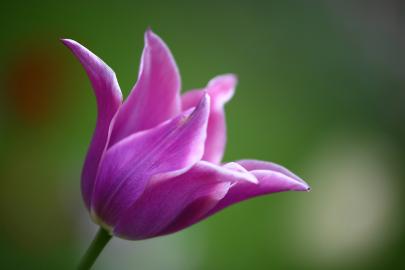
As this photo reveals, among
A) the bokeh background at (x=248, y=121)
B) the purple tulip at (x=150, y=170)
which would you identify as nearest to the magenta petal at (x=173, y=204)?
the purple tulip at (x=150, y=170)

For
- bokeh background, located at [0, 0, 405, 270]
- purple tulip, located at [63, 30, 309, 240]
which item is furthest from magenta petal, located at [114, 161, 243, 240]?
bokeh background, located at [0, 0, 405, 270]

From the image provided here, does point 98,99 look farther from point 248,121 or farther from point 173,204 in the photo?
point 248,121

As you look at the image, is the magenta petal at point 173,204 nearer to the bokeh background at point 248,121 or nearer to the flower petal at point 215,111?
the flower petal at point 215,111

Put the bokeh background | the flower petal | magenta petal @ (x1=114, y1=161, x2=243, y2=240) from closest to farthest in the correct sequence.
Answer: magenta petal @ (x1=114, y1=161, x2=243, y2=240)
the flower petal
the bokeh background

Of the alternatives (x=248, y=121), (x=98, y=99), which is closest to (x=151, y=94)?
(x=98, y=99)

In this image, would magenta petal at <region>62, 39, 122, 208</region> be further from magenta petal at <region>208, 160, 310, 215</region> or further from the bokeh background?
the bokeh background

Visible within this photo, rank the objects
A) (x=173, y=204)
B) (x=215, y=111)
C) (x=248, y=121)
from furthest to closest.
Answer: (x=248, y=121)
(x=215, y=111)
(x=173, y=204)

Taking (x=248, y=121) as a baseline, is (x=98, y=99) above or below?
above

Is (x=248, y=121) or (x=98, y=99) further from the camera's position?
(x=248, y=121)
